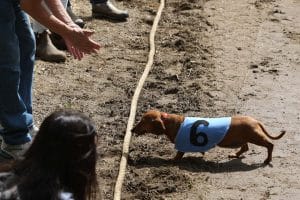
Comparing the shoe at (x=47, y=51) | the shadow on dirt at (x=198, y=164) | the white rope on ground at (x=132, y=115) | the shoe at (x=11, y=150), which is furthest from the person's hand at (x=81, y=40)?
the shoe at (x=47, y=51)

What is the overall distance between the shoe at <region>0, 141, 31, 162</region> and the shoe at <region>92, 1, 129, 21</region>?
368cm

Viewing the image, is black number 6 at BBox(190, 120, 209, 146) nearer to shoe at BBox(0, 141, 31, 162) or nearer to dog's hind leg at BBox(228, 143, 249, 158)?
dog's hind leg at BBox(228, 143, 249, 158)

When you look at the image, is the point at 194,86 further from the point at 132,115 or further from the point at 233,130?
the point at 233,130

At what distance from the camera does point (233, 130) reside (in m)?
5.14

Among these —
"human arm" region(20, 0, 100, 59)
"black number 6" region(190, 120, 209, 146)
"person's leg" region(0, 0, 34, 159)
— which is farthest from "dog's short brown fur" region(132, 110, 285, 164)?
"human arm" region(20, 0, 100, 59)

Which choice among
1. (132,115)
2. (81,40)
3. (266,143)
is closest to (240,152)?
(266,143)

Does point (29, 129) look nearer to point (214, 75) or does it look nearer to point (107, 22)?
point (214, 75)

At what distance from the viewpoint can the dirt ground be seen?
5.03 meters

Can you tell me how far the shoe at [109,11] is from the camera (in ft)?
27.3

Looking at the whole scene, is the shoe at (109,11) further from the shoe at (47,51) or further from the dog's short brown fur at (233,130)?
the dog's short brown fur at (233,130)

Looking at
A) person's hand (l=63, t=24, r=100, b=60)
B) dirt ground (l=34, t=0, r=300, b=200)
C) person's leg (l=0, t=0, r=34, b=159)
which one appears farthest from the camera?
dirt ground (l=34, t=0, r=300, b=200)

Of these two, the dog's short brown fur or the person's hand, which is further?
the dog's short brown fur

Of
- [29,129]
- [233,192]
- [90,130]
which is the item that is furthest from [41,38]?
[90,130]

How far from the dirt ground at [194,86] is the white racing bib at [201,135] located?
0.52 feet
